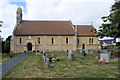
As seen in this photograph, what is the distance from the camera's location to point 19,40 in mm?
32625

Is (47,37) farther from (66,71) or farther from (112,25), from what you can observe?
(66,71)

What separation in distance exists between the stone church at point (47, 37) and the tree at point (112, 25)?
1707 centimetres

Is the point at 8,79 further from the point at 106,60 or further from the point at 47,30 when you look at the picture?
the point at 47,30

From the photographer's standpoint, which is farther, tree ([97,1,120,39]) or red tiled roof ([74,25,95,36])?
red tiled roof ([74,25,95,36])

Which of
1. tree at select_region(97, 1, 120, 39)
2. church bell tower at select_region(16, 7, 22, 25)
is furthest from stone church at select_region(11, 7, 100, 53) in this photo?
tree at select_region(97, 1, 120, 39)

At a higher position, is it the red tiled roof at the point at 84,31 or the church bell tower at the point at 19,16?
the church bell tower at the point at 19,16

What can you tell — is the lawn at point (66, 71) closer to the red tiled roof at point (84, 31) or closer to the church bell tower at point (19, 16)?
the red tiled roof at point (84, 31)

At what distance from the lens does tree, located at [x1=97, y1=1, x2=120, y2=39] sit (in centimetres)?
1396

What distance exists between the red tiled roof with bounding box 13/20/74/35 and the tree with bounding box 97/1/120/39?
17.3 m

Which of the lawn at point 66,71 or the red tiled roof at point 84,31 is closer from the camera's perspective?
the lawn at point 66,71

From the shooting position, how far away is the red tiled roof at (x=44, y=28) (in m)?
33.1

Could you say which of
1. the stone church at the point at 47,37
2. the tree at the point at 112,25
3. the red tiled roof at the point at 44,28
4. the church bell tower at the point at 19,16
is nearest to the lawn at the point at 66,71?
the tree at the point at 112,25

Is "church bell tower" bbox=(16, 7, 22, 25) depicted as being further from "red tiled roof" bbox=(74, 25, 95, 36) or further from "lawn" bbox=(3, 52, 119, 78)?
"lawn" bbox=(3, 52, 119, 78)

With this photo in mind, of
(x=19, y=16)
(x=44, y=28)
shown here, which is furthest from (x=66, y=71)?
(x=19, y=16)
